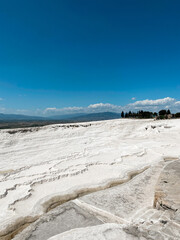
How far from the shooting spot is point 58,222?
5.67 meters

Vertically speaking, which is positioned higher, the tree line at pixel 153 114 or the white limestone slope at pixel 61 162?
the tree line at pixel 153 114

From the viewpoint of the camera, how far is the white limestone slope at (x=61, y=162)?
24.5 feet

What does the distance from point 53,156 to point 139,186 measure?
32.2 ft

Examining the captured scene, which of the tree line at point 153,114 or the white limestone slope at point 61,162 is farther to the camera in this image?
the tree line at point 153,114

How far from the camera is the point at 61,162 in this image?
1330 cm

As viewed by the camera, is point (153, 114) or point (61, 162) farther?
point (153, 114)

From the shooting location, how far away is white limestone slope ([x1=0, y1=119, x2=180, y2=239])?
7461mm

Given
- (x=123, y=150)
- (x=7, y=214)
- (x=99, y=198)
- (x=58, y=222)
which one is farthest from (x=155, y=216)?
(x=123, y=150)

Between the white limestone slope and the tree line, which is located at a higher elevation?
the tree line

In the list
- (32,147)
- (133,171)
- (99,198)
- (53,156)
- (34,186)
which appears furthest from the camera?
(32,147)

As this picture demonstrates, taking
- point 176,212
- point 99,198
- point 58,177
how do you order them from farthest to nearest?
point 58,177, point 99,198, point 176,212

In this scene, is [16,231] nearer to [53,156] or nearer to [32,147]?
[53,156]

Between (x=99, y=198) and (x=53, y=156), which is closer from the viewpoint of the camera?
(x=99, y=198)

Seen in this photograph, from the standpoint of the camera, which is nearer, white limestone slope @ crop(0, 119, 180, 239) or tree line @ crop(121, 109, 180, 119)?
white limestone slope @ crop(0, 119, 180, 239)
